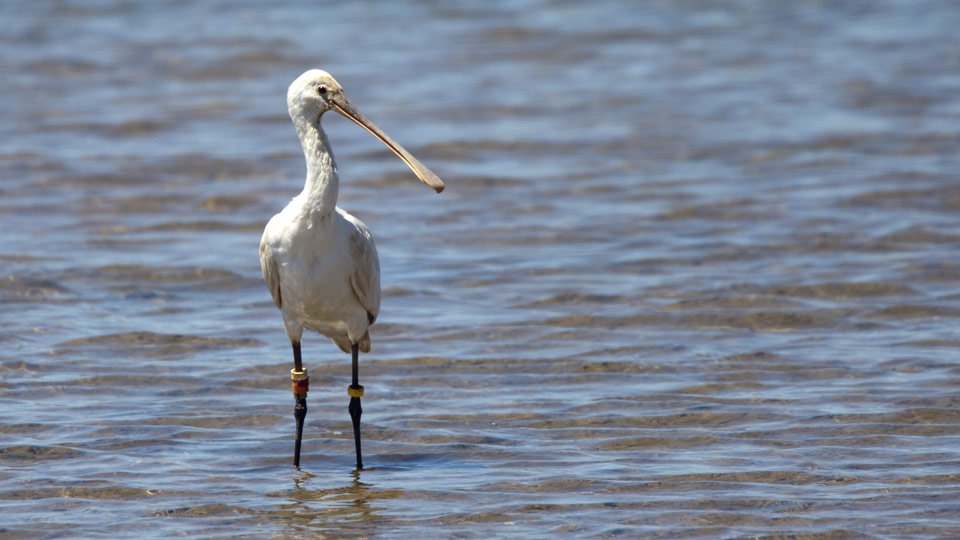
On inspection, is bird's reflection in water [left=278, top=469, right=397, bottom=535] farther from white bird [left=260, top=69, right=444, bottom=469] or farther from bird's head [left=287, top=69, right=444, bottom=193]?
bird's head [left=287, top=69, right=444, bottom=193]

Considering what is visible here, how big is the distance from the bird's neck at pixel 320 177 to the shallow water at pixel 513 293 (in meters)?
A: 1.35

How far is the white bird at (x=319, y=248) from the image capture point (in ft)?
22.5

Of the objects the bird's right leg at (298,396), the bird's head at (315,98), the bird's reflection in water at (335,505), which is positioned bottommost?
the bird's reflection in water at (335,505)

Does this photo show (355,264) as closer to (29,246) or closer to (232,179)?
(29,246)

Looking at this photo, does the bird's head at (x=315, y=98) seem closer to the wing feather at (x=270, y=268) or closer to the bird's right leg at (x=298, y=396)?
the wing feather at (x=270, y=268)

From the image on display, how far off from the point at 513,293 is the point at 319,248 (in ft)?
11.3

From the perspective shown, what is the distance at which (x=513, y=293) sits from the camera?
10.3m

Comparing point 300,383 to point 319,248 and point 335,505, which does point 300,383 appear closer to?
point 319,248

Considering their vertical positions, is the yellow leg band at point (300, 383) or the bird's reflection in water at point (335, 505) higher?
the yellow leg band at point (300, 383)

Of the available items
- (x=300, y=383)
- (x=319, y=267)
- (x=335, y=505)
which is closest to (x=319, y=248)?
(x=319, y=267)

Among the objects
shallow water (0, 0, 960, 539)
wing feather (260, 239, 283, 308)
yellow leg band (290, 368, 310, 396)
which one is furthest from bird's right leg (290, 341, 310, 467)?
wing feather (260, 239, 283, 308)

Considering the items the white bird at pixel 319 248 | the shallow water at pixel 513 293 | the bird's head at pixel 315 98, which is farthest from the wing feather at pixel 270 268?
the shallow water at pixel 513 293

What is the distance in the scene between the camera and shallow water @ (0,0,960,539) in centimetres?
670

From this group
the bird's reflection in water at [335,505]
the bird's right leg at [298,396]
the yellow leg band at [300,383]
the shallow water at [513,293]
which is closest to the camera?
the bird's reflection in water at [335,505]
